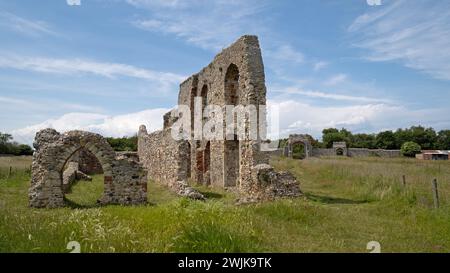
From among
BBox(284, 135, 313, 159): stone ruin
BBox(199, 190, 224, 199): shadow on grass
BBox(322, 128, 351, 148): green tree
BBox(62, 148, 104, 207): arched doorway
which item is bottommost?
BBox(199, 190, 224, 199): shadow on grass

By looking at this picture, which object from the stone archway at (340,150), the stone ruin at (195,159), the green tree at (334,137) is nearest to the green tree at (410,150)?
the stone archway at (340,150)

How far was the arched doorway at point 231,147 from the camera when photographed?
1878 cm

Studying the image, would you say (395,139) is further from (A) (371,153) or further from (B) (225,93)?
(B) (225,93)

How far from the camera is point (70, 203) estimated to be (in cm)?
1324

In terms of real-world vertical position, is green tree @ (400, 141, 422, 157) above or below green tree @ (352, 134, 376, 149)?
below

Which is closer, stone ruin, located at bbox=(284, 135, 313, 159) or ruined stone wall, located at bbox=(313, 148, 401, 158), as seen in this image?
stone ruin, located at bbox=(284, 135, 313, 159)

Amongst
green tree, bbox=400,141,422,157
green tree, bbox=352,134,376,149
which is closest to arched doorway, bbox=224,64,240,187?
green tree, bbox=400,141,422,157

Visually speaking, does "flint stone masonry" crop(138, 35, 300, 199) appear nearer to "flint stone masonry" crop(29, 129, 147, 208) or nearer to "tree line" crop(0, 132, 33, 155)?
"flint stone masonry" crop(29, 129, 147, 208)

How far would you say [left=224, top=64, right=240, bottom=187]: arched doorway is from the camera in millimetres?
18781

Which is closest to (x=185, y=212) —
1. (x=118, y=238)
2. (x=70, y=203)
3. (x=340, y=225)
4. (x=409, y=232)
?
(x=118, y=238)

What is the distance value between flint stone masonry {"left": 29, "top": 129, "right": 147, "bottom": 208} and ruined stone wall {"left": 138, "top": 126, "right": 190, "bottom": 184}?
2.94ft

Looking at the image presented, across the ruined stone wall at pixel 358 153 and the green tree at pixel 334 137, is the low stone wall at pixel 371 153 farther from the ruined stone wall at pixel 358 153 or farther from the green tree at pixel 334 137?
the green tree at pixel 334 137

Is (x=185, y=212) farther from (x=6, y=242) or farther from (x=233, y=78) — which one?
(x=233, y=78)

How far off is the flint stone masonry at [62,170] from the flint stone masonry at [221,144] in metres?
3.60
